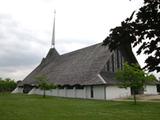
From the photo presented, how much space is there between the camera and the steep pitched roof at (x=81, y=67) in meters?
41.3

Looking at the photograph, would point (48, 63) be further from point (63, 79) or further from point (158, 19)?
point (158, 19)

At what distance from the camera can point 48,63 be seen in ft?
217

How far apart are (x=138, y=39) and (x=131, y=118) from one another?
1181 cm

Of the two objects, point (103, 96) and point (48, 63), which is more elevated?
point (48, 63)

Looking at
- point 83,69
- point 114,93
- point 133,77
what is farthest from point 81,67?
point 133,77

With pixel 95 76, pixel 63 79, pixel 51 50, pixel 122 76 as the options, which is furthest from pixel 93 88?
pixel 51 50

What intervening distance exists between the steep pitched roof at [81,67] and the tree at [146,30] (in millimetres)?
32024

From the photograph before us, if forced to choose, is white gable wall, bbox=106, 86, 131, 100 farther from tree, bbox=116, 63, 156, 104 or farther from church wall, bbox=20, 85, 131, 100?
tree, bbox=116, 63, 156, 104

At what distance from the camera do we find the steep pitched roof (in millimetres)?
41312

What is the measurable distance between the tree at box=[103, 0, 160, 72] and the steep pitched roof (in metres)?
32.0

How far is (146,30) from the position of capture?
Result: 4258 millimetres

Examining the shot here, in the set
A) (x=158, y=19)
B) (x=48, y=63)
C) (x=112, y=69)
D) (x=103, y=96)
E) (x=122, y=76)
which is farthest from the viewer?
(x=48, y=63)

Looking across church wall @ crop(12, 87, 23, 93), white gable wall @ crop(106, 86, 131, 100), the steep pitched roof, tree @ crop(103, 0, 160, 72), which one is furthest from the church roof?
tree @ crop(103, 0, 160, 72)

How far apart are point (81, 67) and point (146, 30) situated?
42.6 meters
